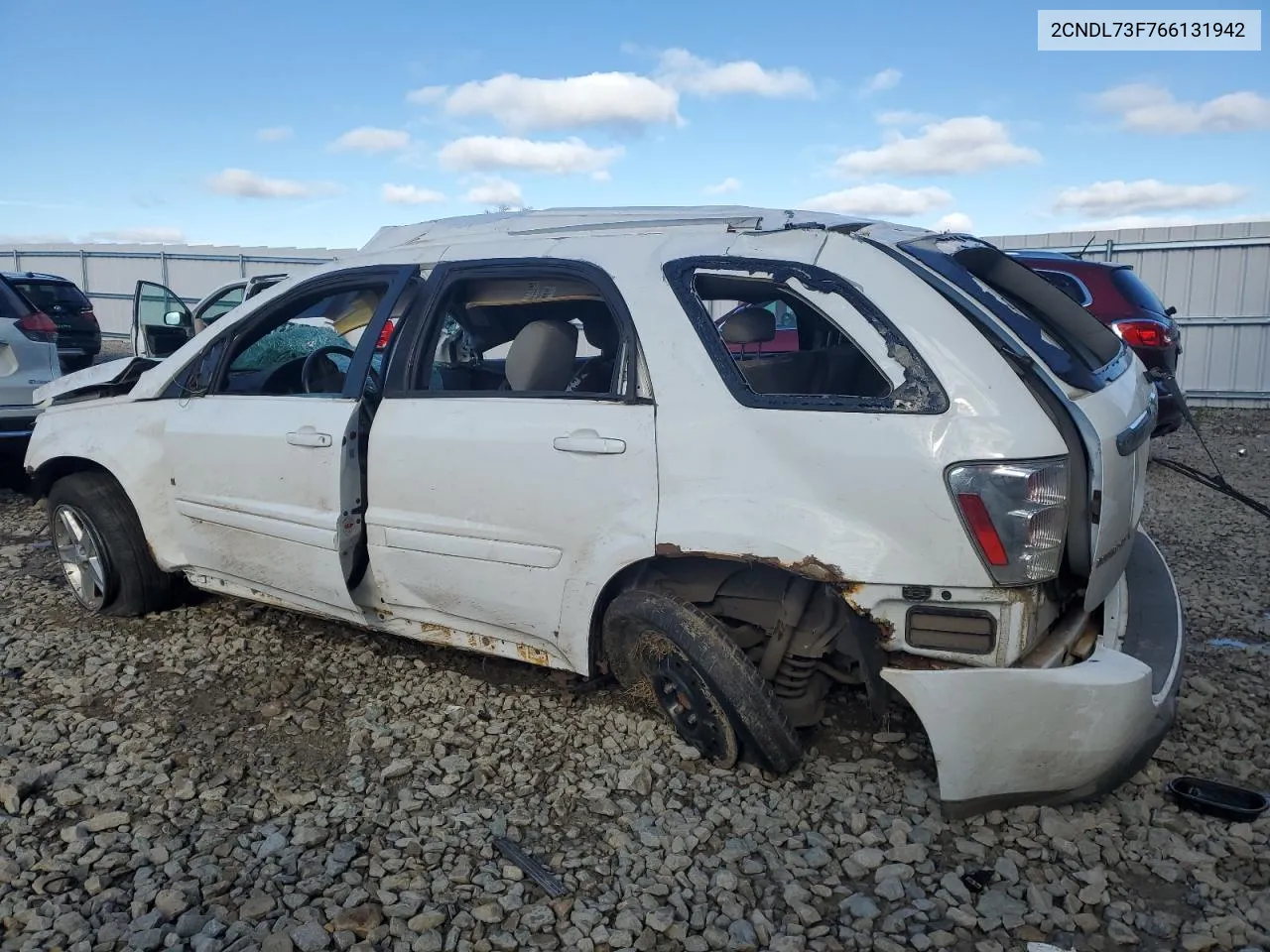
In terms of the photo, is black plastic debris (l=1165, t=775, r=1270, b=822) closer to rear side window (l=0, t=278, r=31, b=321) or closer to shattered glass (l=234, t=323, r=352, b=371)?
shattered glass (l=234, t=323, r=352, b=371)

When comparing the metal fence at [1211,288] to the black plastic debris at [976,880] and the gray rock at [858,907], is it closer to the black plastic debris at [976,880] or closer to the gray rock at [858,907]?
the black plastic debris at [976,880]

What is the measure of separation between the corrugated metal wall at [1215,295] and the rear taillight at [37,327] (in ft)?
39.7

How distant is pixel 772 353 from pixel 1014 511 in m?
1.19

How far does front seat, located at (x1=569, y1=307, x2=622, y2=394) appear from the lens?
3486 millimetres

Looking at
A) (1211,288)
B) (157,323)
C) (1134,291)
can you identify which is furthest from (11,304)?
(1211,288)

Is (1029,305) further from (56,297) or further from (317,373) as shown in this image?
(56,297)

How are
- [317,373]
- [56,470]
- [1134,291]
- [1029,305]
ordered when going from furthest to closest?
[1134,291]
[56,470]
[317,373]
[1029,305]

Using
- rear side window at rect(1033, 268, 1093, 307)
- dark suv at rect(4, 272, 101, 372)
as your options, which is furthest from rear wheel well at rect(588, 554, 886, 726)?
dark suv at rect(4, 272, 101, 372)

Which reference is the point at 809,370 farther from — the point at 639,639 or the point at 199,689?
the point at 199,689

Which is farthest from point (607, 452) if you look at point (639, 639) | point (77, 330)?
point (77, 330)

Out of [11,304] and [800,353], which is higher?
[11,304]

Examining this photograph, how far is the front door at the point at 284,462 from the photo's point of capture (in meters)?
3.50

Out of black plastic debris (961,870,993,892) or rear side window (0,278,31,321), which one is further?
rear side window (0,278,31,321)

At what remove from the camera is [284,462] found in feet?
11.8
